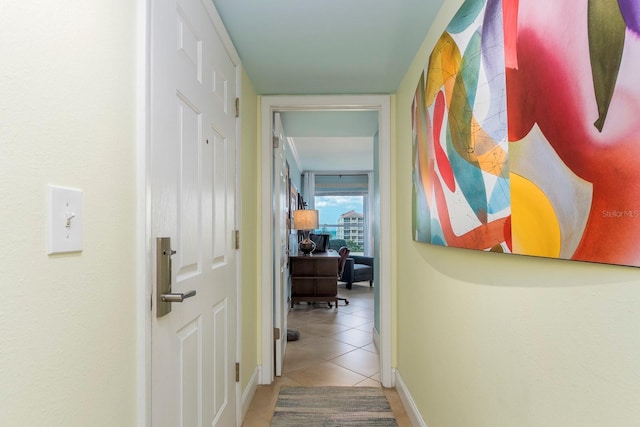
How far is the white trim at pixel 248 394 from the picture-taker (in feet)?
7.33

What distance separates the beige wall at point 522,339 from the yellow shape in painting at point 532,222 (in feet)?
0.14

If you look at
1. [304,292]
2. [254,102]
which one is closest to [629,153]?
[254,102]

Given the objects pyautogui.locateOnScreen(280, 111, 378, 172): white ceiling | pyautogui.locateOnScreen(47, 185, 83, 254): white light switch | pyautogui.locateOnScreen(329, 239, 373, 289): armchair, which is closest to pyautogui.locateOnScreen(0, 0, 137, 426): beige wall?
pyautogui.locateOnScreen(47, 185, 83, 254): white light switch

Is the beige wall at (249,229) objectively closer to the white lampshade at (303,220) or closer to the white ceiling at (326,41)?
the white ceiling at (326,41)

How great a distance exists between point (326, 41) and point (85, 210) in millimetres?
1582

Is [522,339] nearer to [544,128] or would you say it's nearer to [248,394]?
[544,128]

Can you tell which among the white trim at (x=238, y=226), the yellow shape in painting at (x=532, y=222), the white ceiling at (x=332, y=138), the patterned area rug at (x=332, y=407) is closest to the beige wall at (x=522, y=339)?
the yellow shape in painting at (x=532, y=222)

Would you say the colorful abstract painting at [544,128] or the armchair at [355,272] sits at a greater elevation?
the colorful abstract painting at [544,128]

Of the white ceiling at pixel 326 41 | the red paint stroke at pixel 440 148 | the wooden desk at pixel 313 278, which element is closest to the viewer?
the red paint stroke at pixel 440 148

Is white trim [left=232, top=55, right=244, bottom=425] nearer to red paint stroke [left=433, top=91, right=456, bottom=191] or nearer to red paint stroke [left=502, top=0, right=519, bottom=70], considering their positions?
red paint stroke [left=433, top=91, right=456, bottom=191]

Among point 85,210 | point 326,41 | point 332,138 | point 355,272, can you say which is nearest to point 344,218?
point 355,272

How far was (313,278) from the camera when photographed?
16.9 feet

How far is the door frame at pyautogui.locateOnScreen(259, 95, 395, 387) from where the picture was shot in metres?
2.74

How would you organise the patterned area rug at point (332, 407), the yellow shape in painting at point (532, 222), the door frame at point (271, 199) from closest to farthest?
the yellow shape in painting at point (532, 222) → the patterned area rug at point (332, 407) → the door frame at point (271, 199)
